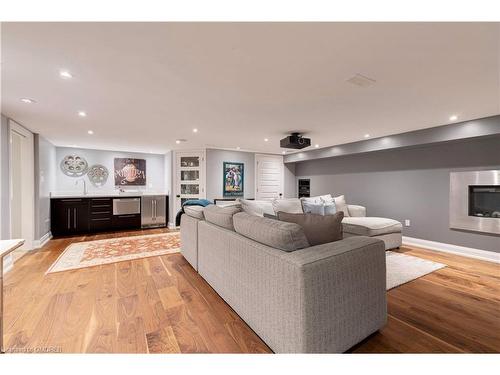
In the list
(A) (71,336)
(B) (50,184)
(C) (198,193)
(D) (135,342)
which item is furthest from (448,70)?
(B) (50,184)

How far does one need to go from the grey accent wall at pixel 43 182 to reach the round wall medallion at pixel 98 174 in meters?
0.79

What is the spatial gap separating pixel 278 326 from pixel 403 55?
2.08m

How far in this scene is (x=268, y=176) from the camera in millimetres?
6594

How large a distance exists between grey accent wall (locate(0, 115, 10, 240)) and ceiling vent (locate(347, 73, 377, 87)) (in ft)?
13.8

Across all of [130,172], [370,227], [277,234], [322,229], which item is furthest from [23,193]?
[370,227]

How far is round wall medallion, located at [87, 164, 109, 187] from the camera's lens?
18.9 ft

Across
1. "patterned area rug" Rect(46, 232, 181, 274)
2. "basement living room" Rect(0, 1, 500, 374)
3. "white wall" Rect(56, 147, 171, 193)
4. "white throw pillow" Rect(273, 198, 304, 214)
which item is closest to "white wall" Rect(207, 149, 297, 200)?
"basement living room" Rect(0, 1, 500, 374)

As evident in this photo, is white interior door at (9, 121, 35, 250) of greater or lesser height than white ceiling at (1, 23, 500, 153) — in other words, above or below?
below

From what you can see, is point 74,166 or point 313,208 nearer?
point 313,208

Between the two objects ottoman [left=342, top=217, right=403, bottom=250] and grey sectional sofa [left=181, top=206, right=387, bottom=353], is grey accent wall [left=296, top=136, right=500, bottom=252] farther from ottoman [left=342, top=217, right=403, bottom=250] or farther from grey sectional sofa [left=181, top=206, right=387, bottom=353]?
grey sectional sofa [left=181, top=206, right=387, bottom=353]

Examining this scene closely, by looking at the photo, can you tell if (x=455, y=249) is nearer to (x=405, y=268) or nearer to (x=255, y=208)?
(x=405, y=268)

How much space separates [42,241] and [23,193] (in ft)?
3.14

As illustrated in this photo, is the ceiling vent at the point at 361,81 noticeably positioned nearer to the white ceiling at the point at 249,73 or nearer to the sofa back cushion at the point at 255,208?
the white ceiling at the point at 249,73
